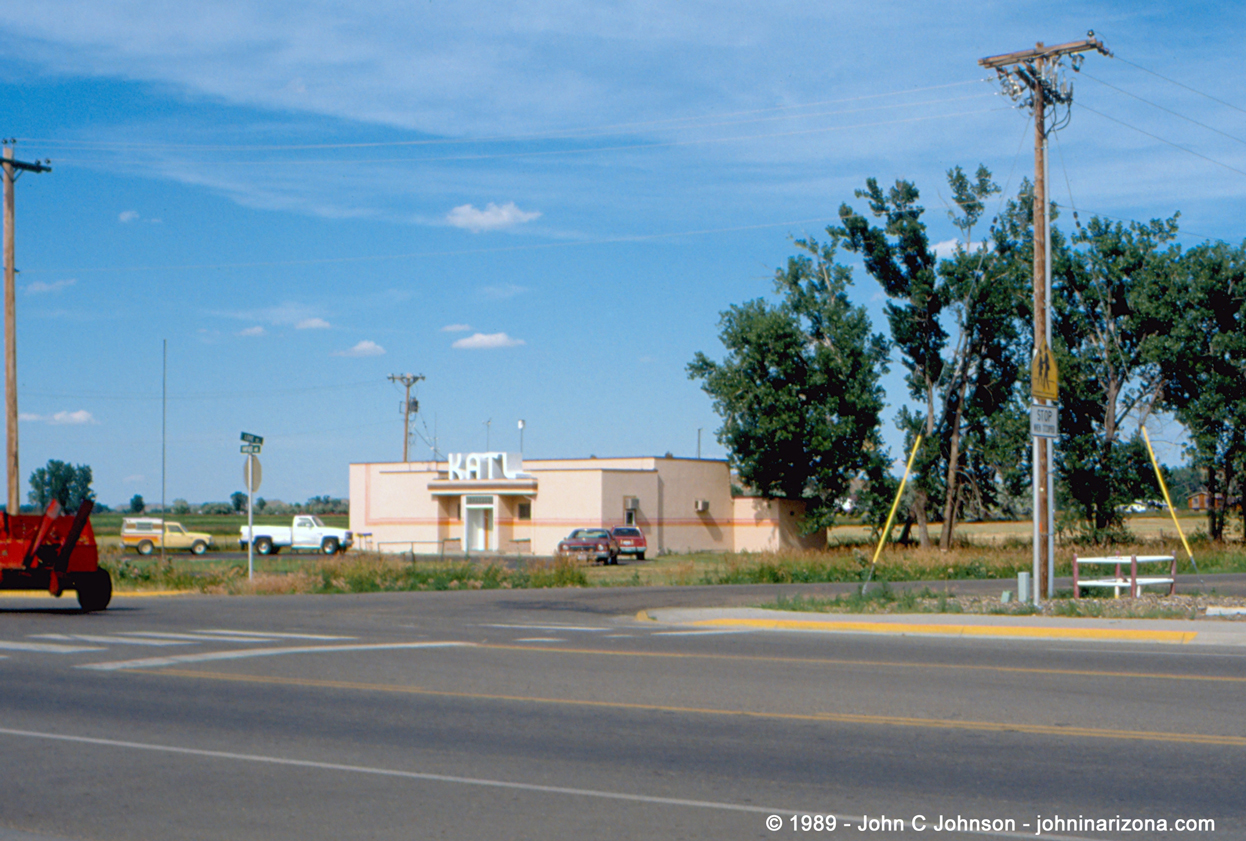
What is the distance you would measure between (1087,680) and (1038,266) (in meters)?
13.3

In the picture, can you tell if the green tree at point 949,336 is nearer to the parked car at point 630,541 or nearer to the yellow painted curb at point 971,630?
the parked car at point 630,541

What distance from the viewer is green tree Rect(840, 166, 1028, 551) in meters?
57.2

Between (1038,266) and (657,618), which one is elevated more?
(1038,266)

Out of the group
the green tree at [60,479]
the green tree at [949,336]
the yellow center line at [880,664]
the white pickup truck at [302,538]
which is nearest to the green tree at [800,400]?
the green tree at [949,336]

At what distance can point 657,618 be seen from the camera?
21859 mm

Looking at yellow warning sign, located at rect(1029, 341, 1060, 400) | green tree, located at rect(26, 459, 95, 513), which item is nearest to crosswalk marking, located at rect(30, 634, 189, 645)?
yellow warning sign, located at rect(1029, 341, 1060, 400)

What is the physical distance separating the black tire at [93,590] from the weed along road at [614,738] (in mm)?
4373

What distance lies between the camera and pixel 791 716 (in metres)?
10.2

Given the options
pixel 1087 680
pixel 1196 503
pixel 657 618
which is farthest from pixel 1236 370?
pixel 1087 680

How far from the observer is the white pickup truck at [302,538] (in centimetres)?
6009

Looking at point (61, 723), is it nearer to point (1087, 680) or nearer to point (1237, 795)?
point (1237, 795)

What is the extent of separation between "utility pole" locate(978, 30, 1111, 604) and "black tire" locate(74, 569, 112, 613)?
648 inches

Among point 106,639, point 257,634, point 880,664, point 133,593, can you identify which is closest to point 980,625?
point 880,664

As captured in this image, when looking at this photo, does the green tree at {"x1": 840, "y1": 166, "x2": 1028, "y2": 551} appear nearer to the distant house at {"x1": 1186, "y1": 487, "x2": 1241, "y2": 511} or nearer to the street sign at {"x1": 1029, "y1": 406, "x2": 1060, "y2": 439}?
the distant house at {"x1": 1186, "y1": 487, "x2": 1241, "y2": 511}
